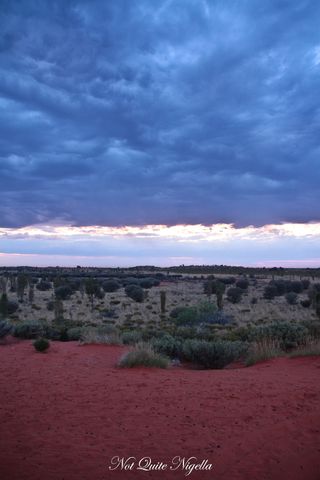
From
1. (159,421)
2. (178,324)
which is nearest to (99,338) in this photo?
(159,421)

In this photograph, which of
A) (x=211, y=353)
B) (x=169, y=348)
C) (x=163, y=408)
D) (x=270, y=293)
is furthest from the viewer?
(x=270, y=293)

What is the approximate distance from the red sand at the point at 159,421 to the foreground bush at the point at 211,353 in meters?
1.78

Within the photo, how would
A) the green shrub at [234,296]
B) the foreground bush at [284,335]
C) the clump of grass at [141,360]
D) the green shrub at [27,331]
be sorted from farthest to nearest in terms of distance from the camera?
the green shrub at [234,296]
the green shrub at [27,331]
the foreground bush at [284,335]
the clump of grass at [141,360]

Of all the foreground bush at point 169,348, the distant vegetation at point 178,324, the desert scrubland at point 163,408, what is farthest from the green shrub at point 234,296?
the foreground bush at point 169,348

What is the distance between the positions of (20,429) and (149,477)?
2.92 m

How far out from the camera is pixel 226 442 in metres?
6.70

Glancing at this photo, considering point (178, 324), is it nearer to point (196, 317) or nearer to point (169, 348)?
point (196, 317)

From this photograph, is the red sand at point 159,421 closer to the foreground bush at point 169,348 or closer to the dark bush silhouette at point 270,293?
the foreground bush at point 169,348

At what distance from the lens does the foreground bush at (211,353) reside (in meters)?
14.5

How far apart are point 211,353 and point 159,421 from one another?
22.9 ft

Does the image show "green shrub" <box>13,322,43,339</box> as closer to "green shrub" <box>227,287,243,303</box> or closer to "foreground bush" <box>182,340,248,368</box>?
"foreground bush" <box>182,340,248,368</box>

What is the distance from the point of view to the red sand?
19.1 feet

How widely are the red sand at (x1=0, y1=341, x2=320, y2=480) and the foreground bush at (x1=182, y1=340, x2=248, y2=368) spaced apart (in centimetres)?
178

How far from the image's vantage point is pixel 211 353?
14.5 m
